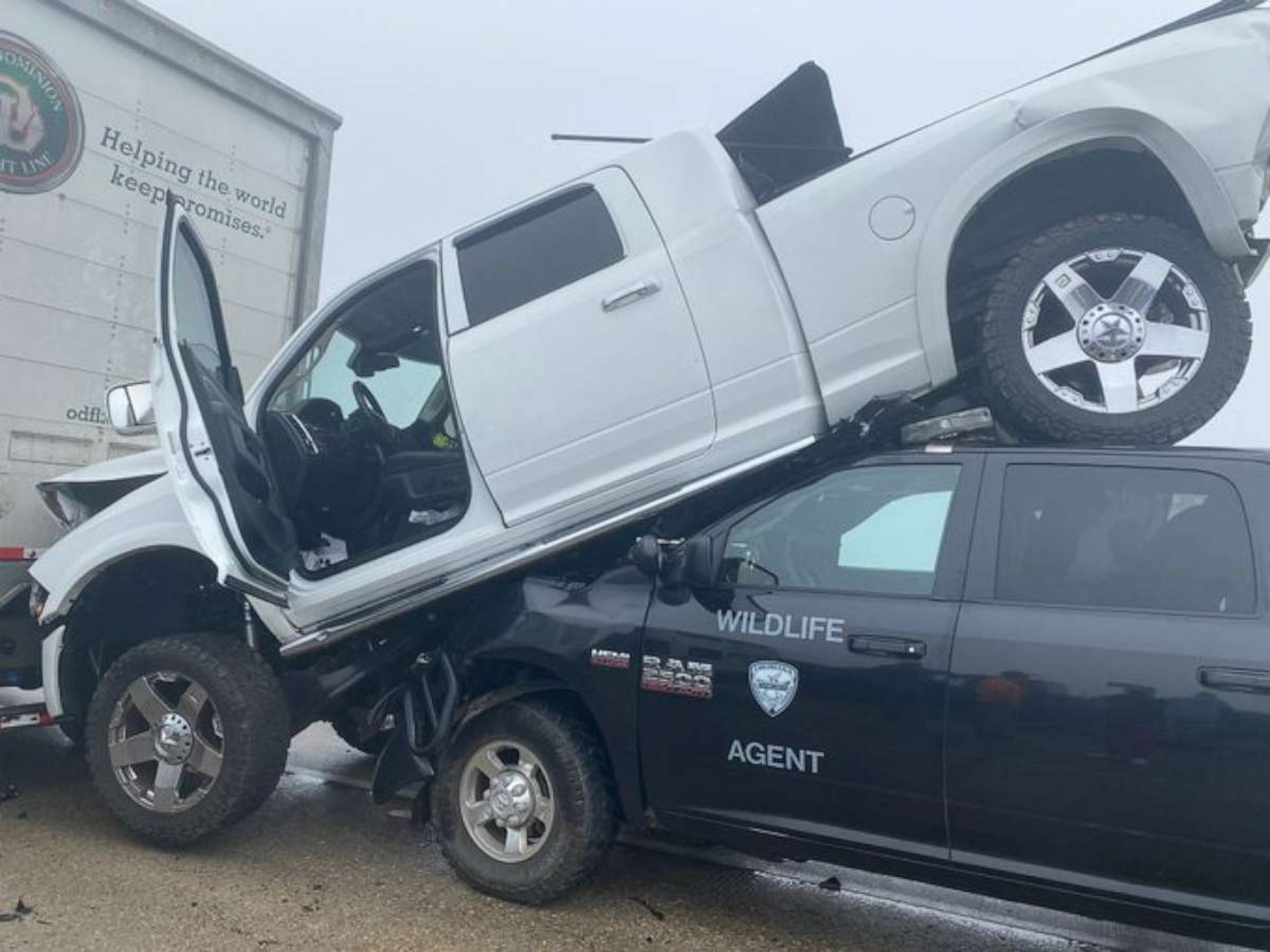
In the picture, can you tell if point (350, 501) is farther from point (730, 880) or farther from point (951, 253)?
point (951, 253)

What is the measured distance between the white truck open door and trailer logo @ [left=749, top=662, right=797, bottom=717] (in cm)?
190

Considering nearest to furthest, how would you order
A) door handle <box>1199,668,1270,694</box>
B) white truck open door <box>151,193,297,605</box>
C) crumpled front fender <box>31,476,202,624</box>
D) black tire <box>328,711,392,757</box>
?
door handle <box>1199,668,1270,694</box>
white truck open door <box>151,193,297,605</box>
crumpled front fender <box>31,476,202,624</box>
black tire <box>328,711,392,757</box>

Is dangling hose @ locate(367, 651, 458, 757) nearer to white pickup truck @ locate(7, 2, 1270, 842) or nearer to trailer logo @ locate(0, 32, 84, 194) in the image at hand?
white pickup truck @ locate(7, 2, 1270, 842)

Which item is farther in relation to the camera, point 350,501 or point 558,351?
point 350,501

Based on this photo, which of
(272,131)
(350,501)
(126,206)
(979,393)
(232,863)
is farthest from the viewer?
(272,131)

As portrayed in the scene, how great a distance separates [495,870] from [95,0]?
4.14 m

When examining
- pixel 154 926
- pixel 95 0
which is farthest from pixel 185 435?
pixel 95 0

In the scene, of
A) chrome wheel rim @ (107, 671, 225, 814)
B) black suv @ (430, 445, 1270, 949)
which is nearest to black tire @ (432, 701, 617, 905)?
black suv @ (430, 445, 1270, 949)

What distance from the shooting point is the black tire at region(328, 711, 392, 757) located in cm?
523

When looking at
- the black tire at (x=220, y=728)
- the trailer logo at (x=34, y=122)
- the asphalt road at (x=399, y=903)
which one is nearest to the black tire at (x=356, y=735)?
the asphalt road at (x=399, y=903)

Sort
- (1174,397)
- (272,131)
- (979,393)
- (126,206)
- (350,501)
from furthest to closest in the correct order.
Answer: (272,131), (126,206), (350,501), (979,393), (1174,397)

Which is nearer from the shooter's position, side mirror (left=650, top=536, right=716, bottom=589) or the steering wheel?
side mirror (left=650, top=536, right=716, bottom=589)

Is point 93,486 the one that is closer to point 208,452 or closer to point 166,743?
point 208,452

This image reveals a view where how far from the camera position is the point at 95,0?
5.16 m
